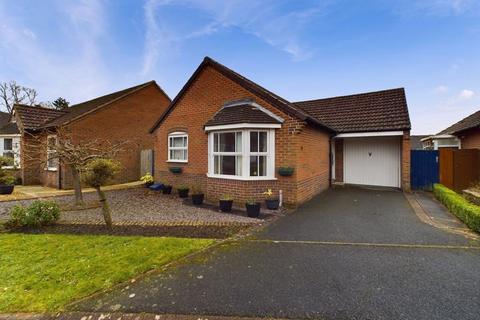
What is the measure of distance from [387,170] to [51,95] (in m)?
45.5

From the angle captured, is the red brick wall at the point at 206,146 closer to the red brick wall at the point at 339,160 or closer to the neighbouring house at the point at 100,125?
the red brick wall at the point at 339,160

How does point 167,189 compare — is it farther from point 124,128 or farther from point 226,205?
point 124,128

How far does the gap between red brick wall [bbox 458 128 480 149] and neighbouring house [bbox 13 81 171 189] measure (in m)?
20.3

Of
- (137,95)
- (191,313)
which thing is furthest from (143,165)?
(191,313)

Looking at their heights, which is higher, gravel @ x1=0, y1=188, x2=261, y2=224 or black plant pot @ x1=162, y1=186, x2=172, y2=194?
black plant pot @ x1=162, y1=186, x2=172, y2=194

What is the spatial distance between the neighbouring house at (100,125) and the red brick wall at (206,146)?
13.7 ft

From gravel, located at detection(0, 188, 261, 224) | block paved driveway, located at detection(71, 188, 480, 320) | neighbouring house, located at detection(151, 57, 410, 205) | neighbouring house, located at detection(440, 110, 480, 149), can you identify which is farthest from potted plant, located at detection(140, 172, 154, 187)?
neighbouring house, located at detection(440, 110, 480, 149)

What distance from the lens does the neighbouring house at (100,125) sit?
46.4 ft

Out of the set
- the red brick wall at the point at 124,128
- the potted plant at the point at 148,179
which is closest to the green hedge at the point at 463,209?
the potted plant at the point at 148,179

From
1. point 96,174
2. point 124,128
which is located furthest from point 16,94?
point 96,174

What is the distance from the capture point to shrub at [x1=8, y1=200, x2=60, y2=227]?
648 centimetres

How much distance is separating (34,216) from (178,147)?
679 cm

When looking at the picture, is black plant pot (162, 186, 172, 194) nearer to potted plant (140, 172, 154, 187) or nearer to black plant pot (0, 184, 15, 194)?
potted plant (140, 172, 154, 187)

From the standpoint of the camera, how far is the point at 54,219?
6750mm
